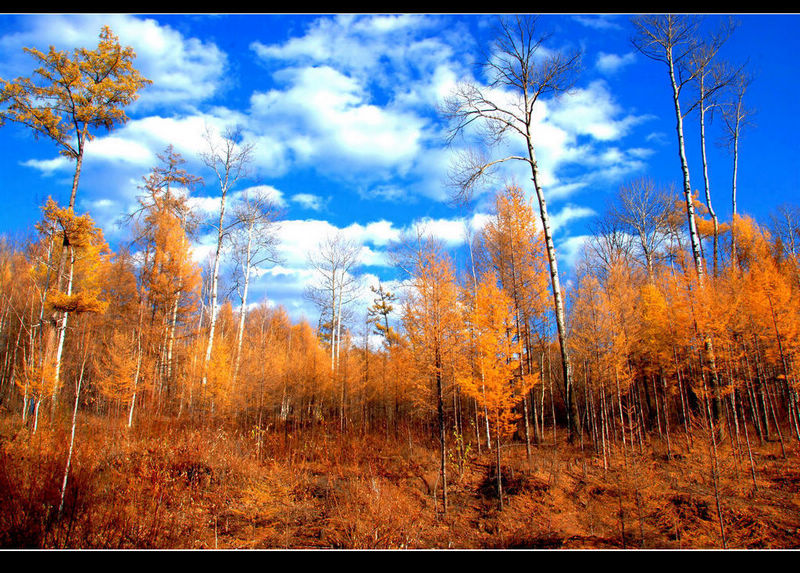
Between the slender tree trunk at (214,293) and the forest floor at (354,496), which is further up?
the slender tree trunk at (214,293)

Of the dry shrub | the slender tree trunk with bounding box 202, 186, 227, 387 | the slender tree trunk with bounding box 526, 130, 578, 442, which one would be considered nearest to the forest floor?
the dry shrub

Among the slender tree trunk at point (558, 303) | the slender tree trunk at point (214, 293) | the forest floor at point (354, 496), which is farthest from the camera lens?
the slender tree trunk at point (214, 293)

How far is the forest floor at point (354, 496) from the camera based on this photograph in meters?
5.43

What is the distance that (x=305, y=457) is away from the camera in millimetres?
11344

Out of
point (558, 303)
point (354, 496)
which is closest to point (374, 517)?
point (354, 496)

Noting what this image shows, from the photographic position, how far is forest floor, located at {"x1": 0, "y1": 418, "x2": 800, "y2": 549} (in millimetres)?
5426

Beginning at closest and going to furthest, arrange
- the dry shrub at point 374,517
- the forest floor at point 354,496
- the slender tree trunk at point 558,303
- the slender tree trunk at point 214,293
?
the forest floor at point 354,496, the dry shrub at point 374,517, the slender tree trunk at point 558,303, the slender tree trunk at point 214,293

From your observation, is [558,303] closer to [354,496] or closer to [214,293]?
[354,496]

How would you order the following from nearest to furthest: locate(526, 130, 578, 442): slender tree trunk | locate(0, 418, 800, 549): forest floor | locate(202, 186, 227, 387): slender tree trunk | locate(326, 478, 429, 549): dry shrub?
locate(0, 418, 800, 549): forest floor
locate(326, 478, 429, 549): dry shrub
locate(526, 130, 578, 442): slender tree trunk
locate(202, 186, 227, 387): slender tree trunk

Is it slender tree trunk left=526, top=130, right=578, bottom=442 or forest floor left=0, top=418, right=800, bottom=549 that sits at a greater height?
slender tree trunk left=526, top=130, right=578, bottom=442

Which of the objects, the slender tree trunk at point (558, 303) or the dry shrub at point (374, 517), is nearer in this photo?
the dry shrub at point (374, 517)

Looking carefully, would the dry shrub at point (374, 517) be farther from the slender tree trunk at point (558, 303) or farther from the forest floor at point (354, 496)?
the slender tree trunk at point (558, 303)

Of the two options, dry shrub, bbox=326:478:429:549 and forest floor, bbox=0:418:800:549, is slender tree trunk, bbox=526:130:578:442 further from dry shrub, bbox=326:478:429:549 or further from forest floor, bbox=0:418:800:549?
dry shrub, bbox=326:478:429:549

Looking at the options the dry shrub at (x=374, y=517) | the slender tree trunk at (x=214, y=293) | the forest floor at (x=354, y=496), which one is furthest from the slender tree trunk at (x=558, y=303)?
the slender tree trunk at (x=214, y=293)
